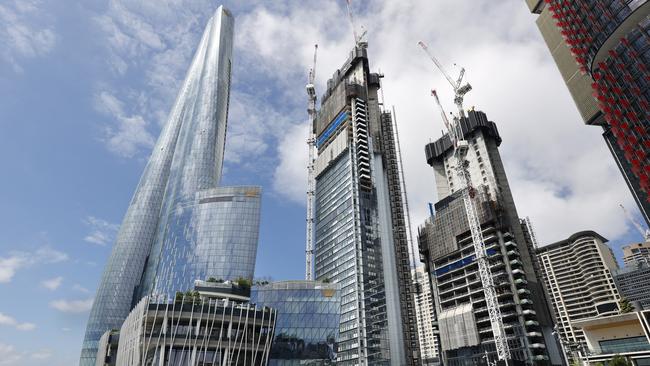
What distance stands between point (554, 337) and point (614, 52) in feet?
286

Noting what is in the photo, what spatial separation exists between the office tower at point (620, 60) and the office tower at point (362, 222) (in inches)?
3044

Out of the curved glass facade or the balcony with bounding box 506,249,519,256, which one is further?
the curved glass facade

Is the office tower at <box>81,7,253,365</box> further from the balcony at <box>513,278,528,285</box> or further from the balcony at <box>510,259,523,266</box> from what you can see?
the balcony at <box>513,278,528,285</box>

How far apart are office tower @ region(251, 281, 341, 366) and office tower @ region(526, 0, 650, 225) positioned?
78.6 meters

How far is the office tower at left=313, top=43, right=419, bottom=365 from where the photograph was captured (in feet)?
425

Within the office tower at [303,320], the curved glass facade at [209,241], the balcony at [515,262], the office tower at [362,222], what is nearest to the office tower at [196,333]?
the office tower at [303,320]

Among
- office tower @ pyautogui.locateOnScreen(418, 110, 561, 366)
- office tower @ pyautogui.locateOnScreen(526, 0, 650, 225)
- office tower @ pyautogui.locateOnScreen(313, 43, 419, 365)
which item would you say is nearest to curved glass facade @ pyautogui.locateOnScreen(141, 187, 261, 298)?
office tower @ pyautogui.locateOnScreen(313, 43, 419, 365)

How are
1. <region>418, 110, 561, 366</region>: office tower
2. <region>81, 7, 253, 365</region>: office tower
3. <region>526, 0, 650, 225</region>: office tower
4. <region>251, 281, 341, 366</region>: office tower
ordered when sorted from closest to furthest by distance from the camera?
<region>526, 0, 650, 225</region>: office tower
<region>251, 281, 341, 366</region>: office tower
<region>418, 110, 561, 366</region>: office tower
<region>81, 7, 253, 365</region>: office tower

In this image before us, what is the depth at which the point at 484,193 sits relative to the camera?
13950 cm

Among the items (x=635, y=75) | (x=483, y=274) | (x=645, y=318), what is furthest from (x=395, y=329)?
(x=635, y=75)

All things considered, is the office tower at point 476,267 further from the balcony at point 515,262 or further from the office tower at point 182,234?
the office tower at point 182,234

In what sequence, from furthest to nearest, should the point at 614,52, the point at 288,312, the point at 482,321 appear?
1. the point at 482,321
2. the point at 288,312
3. the point at 614,52

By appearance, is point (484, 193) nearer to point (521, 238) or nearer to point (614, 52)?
point (521, 238)

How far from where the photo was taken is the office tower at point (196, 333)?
273 feet
